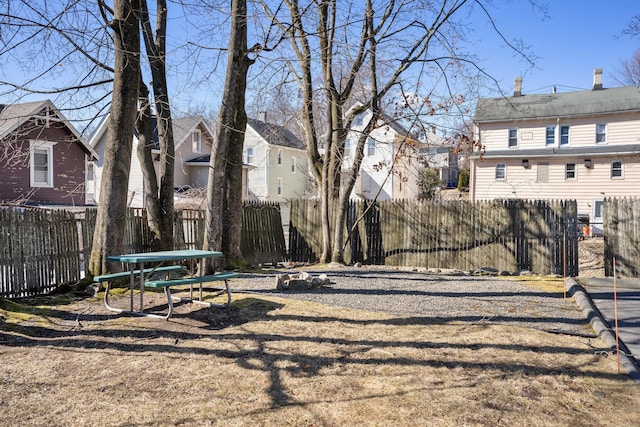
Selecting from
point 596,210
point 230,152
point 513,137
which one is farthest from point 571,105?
point 230,152

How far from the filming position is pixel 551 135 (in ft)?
99.0

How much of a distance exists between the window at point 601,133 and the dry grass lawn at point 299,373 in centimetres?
2676

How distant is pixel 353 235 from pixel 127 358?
1107cm

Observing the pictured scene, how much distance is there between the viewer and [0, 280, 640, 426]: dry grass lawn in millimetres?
3875

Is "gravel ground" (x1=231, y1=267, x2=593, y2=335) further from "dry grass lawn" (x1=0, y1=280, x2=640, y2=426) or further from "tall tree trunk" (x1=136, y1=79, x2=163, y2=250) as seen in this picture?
"tall tree trunk" (x1=136, y1=79, x2=163, y2=250)

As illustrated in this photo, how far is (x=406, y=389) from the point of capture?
438 cm

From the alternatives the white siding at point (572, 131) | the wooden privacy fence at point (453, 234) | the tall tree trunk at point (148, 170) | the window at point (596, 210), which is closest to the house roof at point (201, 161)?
the white siding at point (572, 131)

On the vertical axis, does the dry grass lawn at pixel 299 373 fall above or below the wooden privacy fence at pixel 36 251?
below

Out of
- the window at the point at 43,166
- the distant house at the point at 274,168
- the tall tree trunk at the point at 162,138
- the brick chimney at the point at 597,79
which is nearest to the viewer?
the tall tree trunk at the point at 162,138

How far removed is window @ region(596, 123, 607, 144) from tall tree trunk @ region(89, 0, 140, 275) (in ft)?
90.3

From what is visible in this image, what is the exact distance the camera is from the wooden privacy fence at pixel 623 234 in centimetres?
1280

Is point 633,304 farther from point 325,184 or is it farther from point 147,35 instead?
point 147,35

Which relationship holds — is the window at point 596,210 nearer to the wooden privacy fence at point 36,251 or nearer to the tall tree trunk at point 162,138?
the tall tree trunk at point 162,138

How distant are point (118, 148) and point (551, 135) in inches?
1085
